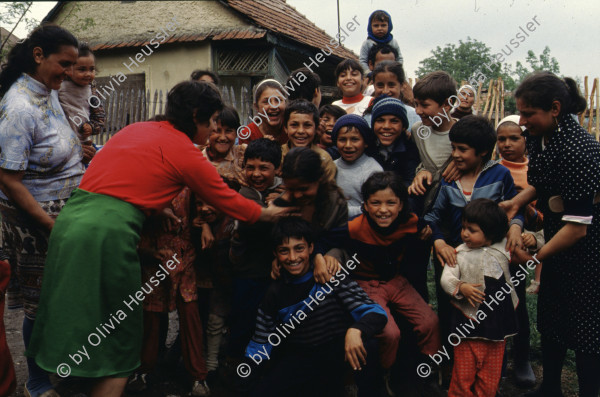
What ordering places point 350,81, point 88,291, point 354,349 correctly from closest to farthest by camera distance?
point 88,291 < point 354,349 < point 350,81

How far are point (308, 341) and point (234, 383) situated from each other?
35.3 inches

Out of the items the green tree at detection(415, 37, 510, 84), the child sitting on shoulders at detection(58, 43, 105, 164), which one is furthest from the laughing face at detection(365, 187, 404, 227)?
the green tree at detection(415, 37, 510, 84)

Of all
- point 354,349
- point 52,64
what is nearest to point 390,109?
point 354,349

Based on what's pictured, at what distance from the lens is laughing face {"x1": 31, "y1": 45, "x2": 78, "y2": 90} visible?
261cm

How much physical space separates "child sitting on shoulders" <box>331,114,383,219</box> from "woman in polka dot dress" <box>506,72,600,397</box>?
1.05 m

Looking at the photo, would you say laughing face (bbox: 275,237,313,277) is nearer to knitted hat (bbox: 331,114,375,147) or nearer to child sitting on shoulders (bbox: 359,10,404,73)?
knitted hat (bbox: 331,114,375,147)

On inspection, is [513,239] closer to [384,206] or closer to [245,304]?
[384,206]

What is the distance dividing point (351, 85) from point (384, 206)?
7.24 ft

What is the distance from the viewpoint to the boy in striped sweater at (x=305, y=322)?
271cm

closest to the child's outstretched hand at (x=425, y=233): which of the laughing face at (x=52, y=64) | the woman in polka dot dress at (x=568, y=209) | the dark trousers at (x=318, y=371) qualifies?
the woman in polka dot dress at (x=568, y=209)

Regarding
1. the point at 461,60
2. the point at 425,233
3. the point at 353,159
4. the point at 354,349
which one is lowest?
the point at 354,349

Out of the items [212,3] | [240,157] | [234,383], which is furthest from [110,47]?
[234,383]

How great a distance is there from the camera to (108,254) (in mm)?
2205

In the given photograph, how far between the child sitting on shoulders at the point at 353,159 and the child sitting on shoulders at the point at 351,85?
1.31 m
